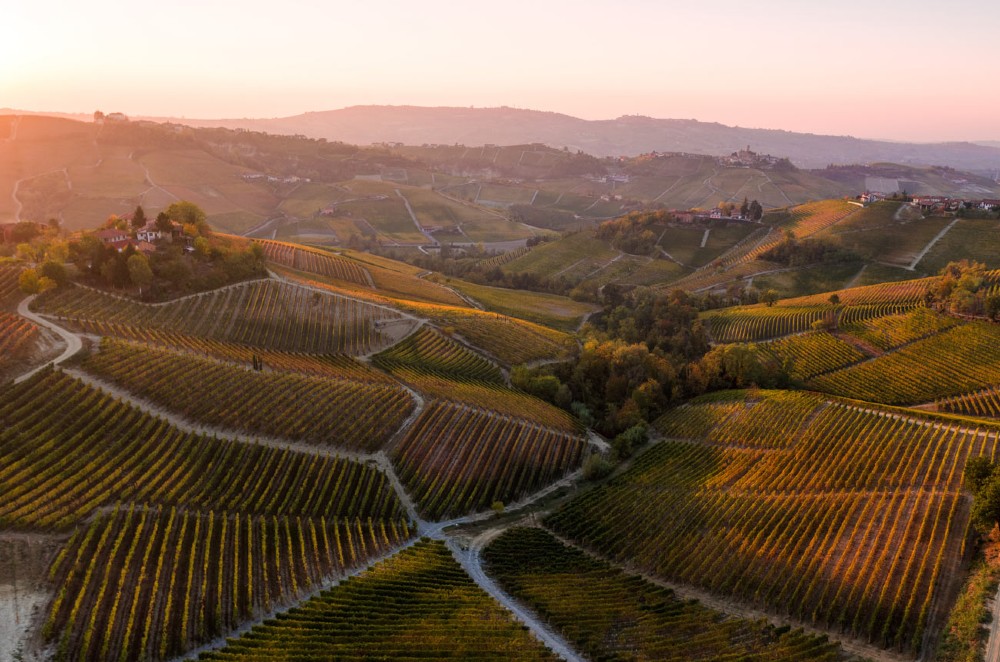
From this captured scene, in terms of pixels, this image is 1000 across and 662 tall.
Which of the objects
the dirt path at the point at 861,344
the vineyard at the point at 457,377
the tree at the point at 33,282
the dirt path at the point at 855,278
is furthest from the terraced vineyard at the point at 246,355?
the dirt path at the point at 855,278

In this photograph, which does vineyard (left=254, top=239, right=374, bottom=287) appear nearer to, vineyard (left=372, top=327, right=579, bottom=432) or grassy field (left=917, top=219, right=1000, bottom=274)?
vineyard (left=372, top=327, right=579, bottom=432)

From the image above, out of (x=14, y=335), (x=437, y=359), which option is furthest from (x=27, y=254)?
(x=437, y=359)

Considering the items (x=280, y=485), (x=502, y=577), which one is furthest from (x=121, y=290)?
(x=502, y=577)

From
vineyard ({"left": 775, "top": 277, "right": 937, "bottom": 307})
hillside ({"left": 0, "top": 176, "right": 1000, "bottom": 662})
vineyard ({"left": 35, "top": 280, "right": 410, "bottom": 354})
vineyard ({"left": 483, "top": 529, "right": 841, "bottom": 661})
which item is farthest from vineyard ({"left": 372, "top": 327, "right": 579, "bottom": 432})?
vineyard ({"left": 775, "top": 277, "right": 937, "bottom": 307})

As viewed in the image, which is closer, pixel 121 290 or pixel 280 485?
pixel 280 485

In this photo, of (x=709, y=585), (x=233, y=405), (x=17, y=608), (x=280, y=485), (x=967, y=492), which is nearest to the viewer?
(x=17, y=608)

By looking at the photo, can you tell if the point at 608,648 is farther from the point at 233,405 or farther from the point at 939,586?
the point at 233,405

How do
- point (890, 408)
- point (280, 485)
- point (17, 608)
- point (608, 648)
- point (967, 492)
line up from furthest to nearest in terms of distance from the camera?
point (890, 408) < point (280, 485) < point (967, 492) < point (608, 648) < point (17, 608)
